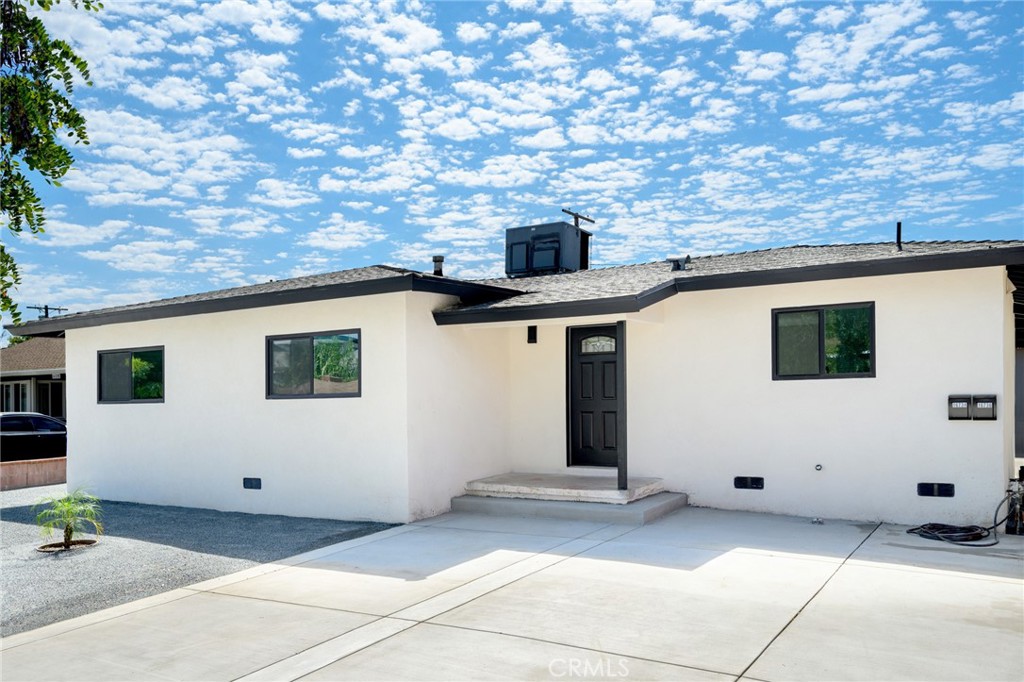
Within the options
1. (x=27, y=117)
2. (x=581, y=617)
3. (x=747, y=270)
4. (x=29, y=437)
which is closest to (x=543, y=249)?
(x=747, y=270)

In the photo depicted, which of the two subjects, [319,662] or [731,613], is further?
[731,613]

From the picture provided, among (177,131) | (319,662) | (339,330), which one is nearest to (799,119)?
(339,330)

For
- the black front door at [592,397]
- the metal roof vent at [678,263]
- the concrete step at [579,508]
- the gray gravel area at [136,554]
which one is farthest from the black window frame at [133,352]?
the metal roof vent at [678,263]

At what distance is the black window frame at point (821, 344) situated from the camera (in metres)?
8.72

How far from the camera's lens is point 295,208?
14.7m

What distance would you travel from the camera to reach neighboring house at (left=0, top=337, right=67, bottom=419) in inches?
920

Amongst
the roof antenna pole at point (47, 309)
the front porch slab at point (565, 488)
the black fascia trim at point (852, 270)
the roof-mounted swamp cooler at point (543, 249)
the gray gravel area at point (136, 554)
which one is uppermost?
the roof-mounted swamp cooler at point (543, 249)

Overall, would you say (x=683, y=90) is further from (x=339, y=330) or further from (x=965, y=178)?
(x=339, y=330)

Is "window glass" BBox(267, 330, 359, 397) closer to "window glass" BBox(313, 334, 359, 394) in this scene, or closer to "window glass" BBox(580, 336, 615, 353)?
"window glass" BBox(313, 334, 359, 394)

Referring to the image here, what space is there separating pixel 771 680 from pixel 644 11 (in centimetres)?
850

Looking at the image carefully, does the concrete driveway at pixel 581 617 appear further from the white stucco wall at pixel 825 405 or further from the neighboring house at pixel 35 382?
the neighboring house at pixel 35 382

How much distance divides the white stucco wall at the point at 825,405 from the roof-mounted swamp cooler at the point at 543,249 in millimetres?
4836

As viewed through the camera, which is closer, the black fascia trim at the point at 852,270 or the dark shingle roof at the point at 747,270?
the black fascia trim at the point at 852,270

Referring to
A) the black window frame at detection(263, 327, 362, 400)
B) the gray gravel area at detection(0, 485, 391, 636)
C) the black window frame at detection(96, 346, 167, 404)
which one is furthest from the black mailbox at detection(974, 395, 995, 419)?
the black window frame at detection(96, 346, 167, 404)
